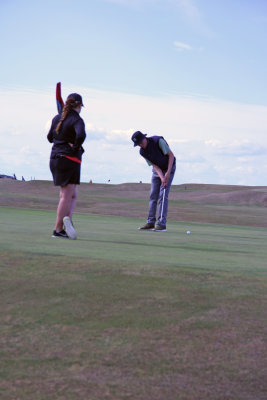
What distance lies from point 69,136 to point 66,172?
48 cm

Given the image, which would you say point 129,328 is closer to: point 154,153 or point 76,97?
point 76,97

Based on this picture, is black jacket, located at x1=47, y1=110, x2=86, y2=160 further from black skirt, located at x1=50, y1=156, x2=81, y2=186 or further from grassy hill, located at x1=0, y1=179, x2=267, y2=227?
grassy hill, located at x1=0, y1=179, x2=267, y2=227

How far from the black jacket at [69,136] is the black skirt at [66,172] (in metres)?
0.12

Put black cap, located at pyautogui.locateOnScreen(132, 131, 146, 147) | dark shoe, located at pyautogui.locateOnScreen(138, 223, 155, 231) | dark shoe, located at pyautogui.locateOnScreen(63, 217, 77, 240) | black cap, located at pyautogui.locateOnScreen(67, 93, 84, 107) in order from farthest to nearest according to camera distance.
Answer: dark shoe, located at pyautogui.locateOnScreen(138, 223, 155, 231) < black cap, located at pyautogui.locateOnScreen(132, 131, 146, 147) < black cap, located at pyautogui.locateOnScreen(67, 93, 84, 107) < dark shoe, located at pyautogui.locateOnScreen(63, 217, 77, 240)

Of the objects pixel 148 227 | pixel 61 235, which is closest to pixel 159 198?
pixel 148 227

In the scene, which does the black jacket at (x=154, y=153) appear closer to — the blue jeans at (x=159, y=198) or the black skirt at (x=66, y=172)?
the blue jeans at (x=159, y=198)

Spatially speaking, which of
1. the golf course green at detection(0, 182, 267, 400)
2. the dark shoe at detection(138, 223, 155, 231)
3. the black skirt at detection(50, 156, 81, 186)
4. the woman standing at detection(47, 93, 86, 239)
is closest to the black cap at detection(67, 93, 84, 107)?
the woman standing at detection(47, 93, 86, 239)

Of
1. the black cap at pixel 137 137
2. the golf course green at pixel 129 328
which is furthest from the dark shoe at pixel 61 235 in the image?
the black cap at pixel 137 137

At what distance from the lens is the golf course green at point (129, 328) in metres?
2.89

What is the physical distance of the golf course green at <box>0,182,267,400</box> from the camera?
2887 mm

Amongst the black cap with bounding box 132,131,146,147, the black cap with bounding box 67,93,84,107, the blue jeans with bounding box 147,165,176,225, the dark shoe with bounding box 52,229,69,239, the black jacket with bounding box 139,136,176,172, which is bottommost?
the dark shoe with bounding box 52,229,69,239

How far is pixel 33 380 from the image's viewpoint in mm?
2914

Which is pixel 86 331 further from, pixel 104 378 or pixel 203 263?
pixel 203 263

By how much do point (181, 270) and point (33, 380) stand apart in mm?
2307
